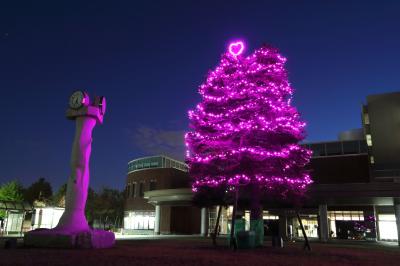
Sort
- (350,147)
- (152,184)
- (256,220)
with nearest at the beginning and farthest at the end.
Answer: (256,220) → (350,147) → (152,184)

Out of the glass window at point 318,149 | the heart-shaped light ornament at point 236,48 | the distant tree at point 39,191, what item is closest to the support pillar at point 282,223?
the glass window at point 318,149

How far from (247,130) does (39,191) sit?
7923 cm

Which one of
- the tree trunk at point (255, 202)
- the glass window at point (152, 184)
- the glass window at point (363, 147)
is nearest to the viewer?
the tree trunk at point (255, 202)

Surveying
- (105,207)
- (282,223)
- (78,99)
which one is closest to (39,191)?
(105,207)

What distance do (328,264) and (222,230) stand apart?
39.3 m

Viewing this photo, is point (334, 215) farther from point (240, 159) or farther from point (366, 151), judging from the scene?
point (240, 159)

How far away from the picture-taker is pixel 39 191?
88688mm

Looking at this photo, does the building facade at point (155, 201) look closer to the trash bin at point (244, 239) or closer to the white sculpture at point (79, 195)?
the trash bin at point (244, 239)

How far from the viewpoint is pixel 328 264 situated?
42.6 feet

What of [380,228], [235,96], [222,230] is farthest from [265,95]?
[222,230]

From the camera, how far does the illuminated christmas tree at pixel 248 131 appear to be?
2191 cm

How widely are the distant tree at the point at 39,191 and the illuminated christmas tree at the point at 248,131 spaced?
73.1 m

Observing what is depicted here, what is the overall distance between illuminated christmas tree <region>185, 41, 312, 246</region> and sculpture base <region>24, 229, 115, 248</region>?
7982 mm

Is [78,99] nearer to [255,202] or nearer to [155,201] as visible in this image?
[255,202]
